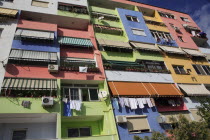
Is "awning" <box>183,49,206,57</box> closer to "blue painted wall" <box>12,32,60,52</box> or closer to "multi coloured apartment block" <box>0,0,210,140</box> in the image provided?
"multi coloured apartment block" <box>0,0,210,140</box>

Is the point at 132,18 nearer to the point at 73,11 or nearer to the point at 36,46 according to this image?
the point at 73,11

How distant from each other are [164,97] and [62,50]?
434 inches

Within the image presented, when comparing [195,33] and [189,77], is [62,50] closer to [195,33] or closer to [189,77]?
[189,77]

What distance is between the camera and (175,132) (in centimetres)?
901

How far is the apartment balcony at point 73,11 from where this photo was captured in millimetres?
18672

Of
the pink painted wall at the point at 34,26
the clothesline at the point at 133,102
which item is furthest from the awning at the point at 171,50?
the pink painted wall at the point at 34,26

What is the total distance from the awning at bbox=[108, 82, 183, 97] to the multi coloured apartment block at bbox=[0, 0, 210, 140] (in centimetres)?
10

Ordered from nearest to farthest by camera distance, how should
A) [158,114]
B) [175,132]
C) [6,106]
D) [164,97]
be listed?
[175,132]
[6,106]
[158,114]
[164,97]

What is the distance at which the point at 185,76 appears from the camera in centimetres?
1833

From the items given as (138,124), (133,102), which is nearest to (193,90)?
(133,102)

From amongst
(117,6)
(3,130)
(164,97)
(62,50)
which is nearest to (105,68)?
(62,50)

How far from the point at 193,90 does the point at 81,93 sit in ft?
38.8

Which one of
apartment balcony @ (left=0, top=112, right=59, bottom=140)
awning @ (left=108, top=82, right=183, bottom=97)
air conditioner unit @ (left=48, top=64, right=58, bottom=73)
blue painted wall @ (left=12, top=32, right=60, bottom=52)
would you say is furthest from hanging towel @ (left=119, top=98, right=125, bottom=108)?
blue painted wall @ (left=12, top=32, right=60, bottom=52)

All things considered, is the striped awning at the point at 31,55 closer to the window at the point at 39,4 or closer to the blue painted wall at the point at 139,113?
the blue painted wall at the point at 139,113
